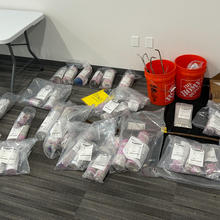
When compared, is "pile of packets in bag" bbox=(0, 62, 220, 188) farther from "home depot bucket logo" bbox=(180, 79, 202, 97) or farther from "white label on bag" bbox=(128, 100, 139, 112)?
"home depot bucket logo" bbox=(180, 79, 202, 97)

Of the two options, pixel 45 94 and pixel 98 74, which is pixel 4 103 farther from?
pixel 98 74

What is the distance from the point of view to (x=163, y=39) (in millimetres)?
2137

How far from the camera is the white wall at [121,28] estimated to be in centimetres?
195

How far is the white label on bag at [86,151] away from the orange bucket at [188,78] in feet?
2.99

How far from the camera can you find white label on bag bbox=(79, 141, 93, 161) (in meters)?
1.66

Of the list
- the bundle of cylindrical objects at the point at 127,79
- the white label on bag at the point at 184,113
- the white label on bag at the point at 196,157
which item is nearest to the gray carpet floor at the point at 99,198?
the white label on bag at the point at 196,157

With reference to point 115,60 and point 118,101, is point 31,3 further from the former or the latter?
point 118,101

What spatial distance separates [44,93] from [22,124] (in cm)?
40

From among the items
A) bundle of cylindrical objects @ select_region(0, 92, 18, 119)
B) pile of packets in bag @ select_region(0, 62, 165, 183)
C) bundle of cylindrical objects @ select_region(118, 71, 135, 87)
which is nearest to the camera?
pile of packets in bag @ select_region(0, 62, 165, 183)

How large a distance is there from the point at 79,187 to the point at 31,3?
70.6 inches

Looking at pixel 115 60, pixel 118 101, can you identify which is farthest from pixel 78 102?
pixel 115 60

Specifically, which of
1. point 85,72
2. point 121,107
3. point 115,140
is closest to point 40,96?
point 85,72

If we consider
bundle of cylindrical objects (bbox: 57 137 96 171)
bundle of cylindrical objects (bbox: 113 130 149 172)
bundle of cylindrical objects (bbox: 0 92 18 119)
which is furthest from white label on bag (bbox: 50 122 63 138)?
bundle of cylindrical objects (bbox: 0 92 18 119)

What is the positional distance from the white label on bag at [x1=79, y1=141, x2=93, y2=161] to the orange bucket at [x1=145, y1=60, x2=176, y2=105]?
0.69m
